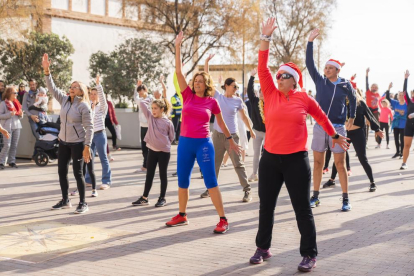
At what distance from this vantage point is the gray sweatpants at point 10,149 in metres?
14.2

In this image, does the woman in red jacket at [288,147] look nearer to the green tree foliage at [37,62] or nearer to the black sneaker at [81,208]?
the black sneaker at [81,208]

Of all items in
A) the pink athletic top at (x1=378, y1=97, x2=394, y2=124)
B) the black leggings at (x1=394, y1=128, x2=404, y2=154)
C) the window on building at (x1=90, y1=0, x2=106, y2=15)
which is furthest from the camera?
the window on building at (x1=90, y1=0, x2=106, y2=15)

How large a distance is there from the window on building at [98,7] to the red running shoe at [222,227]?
33.9 meters

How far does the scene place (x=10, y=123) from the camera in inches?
571

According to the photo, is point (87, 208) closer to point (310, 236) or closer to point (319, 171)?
point (319, 171)

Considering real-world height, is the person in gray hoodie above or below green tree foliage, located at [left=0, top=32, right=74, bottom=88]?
below

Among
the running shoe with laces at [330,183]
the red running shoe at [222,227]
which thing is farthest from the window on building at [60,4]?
the red running shoe at [222,227]

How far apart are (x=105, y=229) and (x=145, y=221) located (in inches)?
26.6

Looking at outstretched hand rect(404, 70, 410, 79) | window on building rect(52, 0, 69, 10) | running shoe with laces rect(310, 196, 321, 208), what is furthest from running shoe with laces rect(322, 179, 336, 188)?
window on building rect(52, 0, 69, 10)

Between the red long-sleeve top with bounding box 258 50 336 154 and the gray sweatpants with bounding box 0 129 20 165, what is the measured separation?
9.91m

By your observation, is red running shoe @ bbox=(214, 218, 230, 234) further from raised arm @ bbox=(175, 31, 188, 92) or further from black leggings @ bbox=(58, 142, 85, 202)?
black leggings @ bbox=(58, 142, 85, 202)

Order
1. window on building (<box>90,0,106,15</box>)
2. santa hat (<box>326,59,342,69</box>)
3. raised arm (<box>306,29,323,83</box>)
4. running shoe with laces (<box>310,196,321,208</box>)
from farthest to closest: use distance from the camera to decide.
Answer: window on building (<box>90,0,106,15</box>)
running shoe with laces (<box>310,196,321,208</box>)
santa hat (<box>326,59,342,69</box>)
raised arm (<box>306,29,323,83</box>)

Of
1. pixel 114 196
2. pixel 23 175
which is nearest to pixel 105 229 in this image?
pixel 114 196

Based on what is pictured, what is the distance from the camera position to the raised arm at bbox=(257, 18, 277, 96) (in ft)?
18.8
